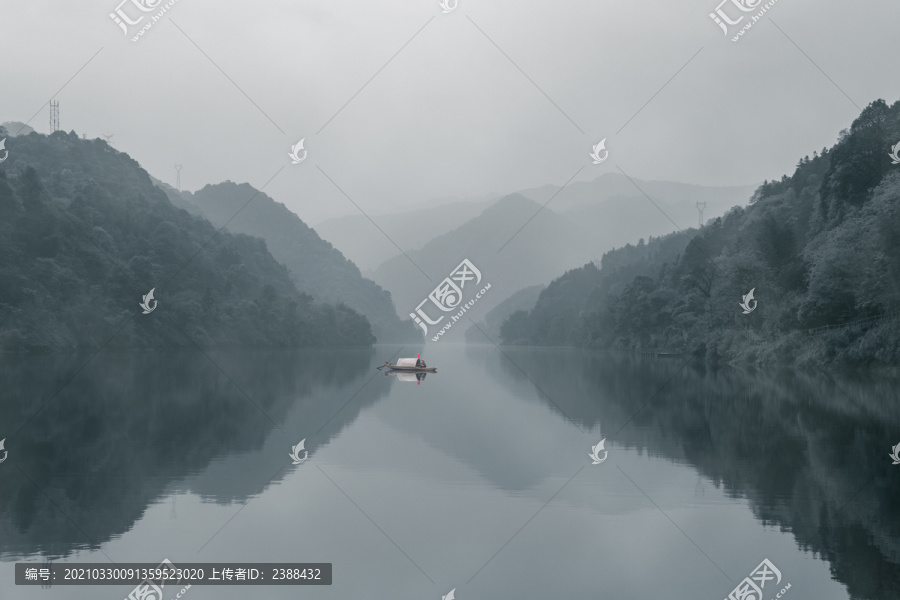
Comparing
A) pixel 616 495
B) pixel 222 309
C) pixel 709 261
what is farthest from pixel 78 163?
pixel 616 495

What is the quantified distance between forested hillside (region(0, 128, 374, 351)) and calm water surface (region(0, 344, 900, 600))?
55.7 metres

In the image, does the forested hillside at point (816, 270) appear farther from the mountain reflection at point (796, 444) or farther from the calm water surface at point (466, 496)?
the calm water surface at point (466, 496)

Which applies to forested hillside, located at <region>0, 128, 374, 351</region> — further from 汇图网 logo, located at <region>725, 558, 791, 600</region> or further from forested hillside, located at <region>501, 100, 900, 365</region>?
汇图网 logo, located at <region>725, 558, 791, 600</region>

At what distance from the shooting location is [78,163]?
415 feet

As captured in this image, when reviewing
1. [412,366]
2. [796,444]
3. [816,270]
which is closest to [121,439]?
[796,444]

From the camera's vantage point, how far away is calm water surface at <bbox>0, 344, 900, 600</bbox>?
37.2 ft

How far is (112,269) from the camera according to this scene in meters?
93.8

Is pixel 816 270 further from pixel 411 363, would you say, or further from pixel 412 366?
pixel 411 363

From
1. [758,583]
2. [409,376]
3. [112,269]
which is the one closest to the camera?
[758,583]

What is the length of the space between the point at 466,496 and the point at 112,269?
87.0m

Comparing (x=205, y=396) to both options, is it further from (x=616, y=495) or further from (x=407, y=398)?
(x=616, y=495)

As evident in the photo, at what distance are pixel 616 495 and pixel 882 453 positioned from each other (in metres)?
7.33

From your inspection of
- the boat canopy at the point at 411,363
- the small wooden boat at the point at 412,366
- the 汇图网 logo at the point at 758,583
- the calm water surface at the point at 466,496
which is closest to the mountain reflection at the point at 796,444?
the calm water surface at the point at 466,496

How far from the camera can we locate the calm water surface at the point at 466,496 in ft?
37.2
